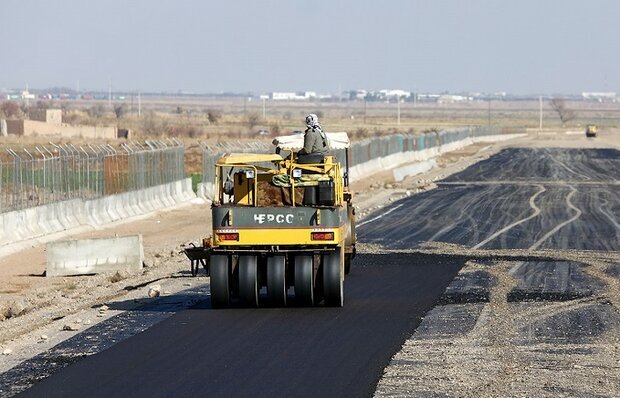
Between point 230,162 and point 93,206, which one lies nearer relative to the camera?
point 230,162

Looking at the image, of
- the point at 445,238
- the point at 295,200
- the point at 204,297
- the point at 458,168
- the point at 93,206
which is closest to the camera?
the point at 295,200

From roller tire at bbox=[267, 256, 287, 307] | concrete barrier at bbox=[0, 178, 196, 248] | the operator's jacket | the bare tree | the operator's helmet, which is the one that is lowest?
the bare tree

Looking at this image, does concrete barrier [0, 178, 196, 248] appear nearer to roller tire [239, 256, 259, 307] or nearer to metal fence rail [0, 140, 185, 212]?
metal fence rail [0, 140, 185, 212]

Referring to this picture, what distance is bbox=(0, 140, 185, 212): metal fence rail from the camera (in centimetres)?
3591

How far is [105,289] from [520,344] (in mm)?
10309

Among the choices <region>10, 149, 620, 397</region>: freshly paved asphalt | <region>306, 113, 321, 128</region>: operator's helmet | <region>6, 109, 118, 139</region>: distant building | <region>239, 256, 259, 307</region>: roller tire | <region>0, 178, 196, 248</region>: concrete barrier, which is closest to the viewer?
<region>10, 149, 620, 397</region>: freshly paved asphalt

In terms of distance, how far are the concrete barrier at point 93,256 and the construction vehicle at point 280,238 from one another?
806 cm

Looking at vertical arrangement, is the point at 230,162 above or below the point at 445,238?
above

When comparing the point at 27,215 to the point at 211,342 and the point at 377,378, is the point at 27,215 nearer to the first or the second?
the point at 211,342

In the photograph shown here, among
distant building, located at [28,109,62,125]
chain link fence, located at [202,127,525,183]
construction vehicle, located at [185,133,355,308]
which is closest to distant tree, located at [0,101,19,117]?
distant building, located at [28,109,62,125]

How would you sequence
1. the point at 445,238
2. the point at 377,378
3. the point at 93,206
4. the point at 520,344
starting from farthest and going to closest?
the point at 93,206 → the point at 445,238 → the point at 520,344 → the point at 377,378

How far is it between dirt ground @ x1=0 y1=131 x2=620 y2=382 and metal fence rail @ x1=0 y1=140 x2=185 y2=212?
134 cm

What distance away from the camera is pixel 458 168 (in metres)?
81.6

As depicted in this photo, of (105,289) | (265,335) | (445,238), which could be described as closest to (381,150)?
(445,238)
